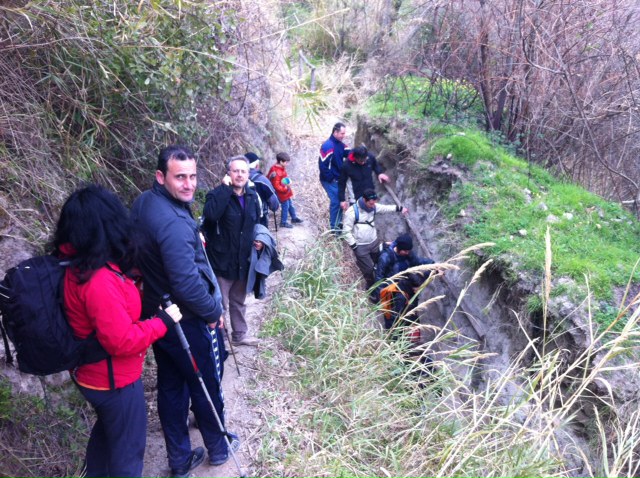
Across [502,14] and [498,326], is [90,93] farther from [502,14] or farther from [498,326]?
[502,14]

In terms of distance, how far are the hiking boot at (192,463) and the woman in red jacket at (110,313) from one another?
56cm

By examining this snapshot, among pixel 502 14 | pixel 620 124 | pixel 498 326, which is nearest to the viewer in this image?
pixel 498 326

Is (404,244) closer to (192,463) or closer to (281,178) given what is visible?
(281,178)

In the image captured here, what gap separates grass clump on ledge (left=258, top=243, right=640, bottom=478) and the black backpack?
1.72 metres

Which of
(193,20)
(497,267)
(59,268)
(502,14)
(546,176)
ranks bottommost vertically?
(497,267)

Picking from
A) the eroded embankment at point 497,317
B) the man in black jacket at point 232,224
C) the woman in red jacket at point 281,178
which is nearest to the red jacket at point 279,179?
the woman in red jacket at point 281,178

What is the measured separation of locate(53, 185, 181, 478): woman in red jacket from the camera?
230cm

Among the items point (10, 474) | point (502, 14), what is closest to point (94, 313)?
point (10, 474)

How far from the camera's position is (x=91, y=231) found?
2299 millimetres

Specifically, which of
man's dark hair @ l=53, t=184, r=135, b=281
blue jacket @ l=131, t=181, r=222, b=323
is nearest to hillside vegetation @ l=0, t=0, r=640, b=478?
blue jacket @ l=131, t=181, r=222, b=323

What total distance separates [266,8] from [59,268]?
26.5 ft

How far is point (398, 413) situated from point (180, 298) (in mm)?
2089

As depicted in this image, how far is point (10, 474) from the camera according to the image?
271 centimetres

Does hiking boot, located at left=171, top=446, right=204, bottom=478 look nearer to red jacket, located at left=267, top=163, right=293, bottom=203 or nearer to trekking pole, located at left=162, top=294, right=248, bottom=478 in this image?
trekking pole, located at left=162, top=294, right=248, bottom=478
